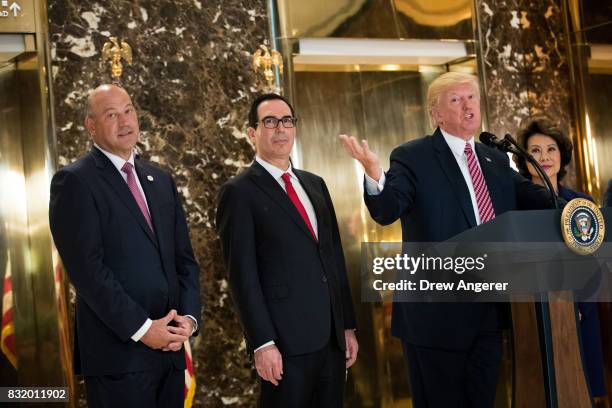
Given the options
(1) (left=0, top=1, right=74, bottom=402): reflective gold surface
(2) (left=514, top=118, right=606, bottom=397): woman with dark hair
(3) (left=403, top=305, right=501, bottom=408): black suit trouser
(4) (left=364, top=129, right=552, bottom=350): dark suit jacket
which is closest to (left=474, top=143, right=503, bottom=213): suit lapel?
(4) (left=364, top=129, right=552, bottom=350): dark suit jacket

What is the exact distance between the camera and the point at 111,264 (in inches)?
118

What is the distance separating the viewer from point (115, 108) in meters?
3.22

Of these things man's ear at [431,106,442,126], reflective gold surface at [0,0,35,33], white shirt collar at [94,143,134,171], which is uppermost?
reflective gold surface at [0,0,35,33]

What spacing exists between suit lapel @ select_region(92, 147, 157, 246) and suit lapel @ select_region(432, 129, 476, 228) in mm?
1119

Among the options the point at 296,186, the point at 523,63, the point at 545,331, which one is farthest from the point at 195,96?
the point at 545,331

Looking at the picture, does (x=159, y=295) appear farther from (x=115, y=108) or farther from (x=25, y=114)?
(x=25, y=114)

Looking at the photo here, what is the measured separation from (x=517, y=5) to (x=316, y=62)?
1.44 m

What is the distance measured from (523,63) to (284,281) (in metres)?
2.84

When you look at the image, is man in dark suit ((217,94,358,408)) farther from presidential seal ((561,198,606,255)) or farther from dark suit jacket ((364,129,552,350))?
presidential seal ((561,198,606,255))

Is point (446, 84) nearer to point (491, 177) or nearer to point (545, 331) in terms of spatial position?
point (491, 177)

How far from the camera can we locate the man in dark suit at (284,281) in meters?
→ 3.24

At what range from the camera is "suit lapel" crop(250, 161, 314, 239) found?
3.39 m

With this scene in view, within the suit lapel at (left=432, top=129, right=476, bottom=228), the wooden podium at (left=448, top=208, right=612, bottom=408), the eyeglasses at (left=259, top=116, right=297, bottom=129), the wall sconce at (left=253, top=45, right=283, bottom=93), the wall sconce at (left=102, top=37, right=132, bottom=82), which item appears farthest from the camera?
the wall sconce at (left=253, top=45, right=283, bottom=93)

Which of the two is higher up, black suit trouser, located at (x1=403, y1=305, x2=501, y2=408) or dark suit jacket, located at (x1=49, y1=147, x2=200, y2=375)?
dark suit jacket, located at (x1=49, y1=147, x2=200, y2=375)
